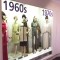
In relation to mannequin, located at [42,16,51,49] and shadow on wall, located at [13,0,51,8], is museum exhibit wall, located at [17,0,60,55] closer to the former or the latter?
shadow on wall, located at [13,0,51,8]

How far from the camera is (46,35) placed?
330cm

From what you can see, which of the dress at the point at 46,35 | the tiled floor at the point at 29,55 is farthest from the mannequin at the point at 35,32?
the dress at the point at 46,35

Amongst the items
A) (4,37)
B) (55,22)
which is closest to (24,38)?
(4,37)

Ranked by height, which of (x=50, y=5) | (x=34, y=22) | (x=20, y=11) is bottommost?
(x=34, y=22)

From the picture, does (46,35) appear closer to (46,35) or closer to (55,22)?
(46,35)

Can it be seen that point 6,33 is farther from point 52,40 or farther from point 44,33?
point 52,40

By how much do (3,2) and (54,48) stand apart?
2.07 m

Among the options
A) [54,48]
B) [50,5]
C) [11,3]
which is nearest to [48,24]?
[50,5]

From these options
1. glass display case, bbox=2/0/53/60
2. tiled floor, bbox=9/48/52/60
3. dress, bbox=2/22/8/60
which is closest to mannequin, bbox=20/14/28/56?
Answer: glass display case, bbox=2/0/53/60

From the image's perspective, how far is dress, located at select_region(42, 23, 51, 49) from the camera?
3.23m

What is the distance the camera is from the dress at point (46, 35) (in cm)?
323

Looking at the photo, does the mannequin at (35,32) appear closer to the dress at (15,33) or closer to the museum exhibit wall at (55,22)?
the dress at (15,33)

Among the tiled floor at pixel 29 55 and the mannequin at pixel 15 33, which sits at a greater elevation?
the mannequin at pixel 15 33

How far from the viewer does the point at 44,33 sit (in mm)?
3230
